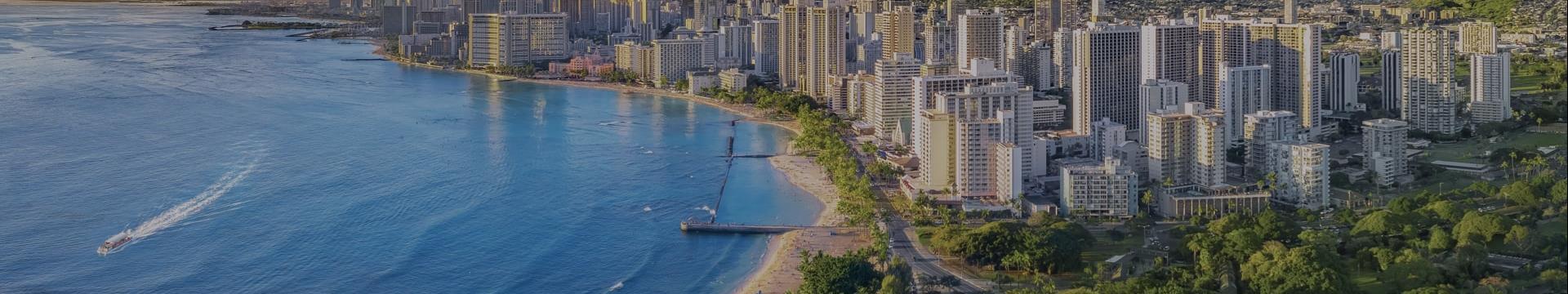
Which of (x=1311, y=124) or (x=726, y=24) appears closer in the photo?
(x=1311, y=124)

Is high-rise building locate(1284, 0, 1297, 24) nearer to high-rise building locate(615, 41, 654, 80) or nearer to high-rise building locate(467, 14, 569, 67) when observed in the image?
high-rise building locate(615, 41, 654, 80)

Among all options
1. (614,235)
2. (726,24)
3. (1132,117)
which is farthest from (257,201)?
(726,24)

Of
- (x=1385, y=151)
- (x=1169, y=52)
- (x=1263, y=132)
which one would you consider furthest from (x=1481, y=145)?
(x=1169, y=52)

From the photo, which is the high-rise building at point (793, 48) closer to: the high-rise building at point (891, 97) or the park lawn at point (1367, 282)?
the high-rise building at point (891, 97)

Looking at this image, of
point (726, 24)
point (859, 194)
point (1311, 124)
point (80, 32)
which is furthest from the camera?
point (80, 32)

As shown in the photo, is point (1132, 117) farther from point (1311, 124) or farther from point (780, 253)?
point (780, 253)

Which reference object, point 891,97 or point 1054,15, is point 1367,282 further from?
point 1054,15

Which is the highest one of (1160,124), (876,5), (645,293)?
(876,5)

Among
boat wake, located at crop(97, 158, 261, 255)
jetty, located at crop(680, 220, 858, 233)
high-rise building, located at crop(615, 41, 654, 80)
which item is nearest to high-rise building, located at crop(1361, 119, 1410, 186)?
A: jetty, located at crop(680, 220, 858, 233)
